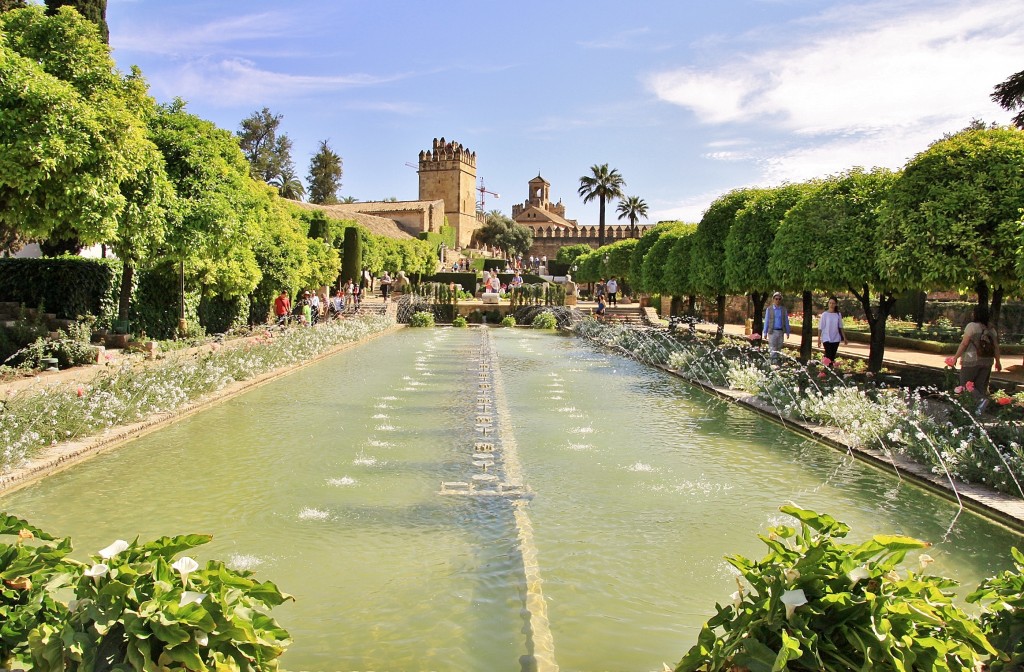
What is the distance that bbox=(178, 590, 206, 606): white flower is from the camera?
2069 millimetres

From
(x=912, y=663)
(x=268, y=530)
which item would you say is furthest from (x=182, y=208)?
(x=912, y=663)

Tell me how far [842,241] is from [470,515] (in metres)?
8.37

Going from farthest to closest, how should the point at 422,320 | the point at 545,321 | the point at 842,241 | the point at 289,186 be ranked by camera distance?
the point at 289,186
the point at 545,321
the point at 422,320
the point at 842,241

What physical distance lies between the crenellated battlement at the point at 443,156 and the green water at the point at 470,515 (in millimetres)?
71813

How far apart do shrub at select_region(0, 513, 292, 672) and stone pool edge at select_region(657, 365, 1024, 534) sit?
15.4ft

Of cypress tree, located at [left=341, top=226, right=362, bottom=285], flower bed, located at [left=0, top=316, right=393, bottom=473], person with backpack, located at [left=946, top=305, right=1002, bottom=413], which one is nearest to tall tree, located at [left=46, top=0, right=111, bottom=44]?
flower bed, located at [left=0, top=316, right=393, bottom=473]

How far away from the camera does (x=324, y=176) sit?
2707 inches

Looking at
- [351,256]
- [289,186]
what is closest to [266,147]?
[289,186]

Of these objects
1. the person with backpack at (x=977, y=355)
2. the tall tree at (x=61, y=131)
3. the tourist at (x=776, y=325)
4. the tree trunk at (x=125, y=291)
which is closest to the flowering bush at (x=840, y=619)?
the person with backpack at (x=977, y=355)

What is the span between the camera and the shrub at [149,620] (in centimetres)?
205

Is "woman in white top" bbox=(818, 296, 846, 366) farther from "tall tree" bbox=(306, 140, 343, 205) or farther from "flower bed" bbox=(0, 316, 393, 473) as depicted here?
"tall tree" bbox=(306, 140, 343, 205)

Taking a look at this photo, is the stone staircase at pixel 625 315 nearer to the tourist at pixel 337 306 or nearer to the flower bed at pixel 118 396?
the tourist at pixel 337 306

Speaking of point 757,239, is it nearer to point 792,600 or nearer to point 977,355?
point 977,355

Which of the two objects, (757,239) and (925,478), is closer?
(925,478)
